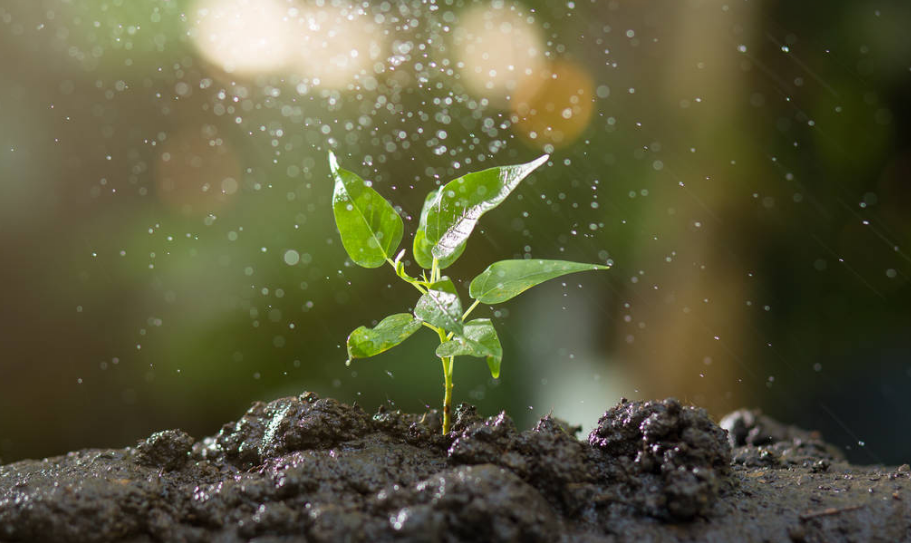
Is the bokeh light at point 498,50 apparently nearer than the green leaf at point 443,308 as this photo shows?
No

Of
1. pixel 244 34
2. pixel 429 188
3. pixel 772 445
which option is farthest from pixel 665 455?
pixel 244 34

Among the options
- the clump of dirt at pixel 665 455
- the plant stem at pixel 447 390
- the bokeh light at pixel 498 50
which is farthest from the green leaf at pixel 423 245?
the bokeh light at pixel 498 50

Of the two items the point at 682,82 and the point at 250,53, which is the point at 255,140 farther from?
the point at 682,82

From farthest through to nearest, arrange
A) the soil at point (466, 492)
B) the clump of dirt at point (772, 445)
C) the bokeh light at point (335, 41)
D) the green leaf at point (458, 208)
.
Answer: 1. the bokeh light at point (335, 41)
2. the clump of dirt at point (772, 445)
3. the green leaf at point (458, 208)
4. the soil at point (466, 492)

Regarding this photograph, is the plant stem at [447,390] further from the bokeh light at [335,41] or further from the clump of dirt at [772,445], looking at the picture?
the bokeh light at [335,41]

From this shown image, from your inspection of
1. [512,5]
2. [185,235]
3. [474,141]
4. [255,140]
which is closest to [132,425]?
[185,235]

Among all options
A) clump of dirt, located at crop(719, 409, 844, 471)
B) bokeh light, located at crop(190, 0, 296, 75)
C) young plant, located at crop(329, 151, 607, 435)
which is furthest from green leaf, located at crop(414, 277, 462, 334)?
bokeh light, located at crop(190, 0, 296, 75)

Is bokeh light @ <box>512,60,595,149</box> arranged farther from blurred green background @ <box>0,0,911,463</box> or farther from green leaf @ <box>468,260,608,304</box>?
green leaf @ <box>468,260,608,304</box>
